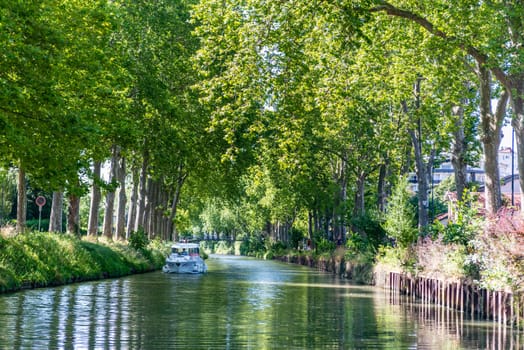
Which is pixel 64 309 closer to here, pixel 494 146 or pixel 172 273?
pixel 494 146

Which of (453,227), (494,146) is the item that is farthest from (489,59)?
(453,227)

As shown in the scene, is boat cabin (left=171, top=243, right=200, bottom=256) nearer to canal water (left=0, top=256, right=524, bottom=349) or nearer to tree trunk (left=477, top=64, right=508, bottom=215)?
canal water (left=0, top=256, right=524, bottom=349)

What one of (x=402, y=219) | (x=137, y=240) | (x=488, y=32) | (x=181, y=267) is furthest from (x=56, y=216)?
(x=488, y=32)

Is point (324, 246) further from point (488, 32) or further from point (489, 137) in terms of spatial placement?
point (488, 32)

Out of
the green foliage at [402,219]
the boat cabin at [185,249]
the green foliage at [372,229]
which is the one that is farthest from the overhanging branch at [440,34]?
the boat cabin at [185,249]

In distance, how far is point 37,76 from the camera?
2967 cm

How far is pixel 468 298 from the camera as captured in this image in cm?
2681

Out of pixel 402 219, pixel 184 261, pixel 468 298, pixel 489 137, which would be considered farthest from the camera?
pixel 184 261

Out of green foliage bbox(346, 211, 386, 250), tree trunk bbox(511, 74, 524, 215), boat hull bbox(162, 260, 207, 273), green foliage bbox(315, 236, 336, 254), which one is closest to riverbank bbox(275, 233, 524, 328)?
A: tree trunk bbox(511, 74, 524, 215)

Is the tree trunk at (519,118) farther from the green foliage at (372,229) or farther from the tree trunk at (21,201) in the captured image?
the tree trunk at (21,201)

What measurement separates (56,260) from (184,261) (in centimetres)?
1956

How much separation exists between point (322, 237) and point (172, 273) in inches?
1026

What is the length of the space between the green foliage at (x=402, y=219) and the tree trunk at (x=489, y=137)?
28.1ft

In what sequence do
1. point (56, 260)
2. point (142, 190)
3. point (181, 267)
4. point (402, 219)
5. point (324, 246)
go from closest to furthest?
point (56, 260)
point (402, 219)
point (181, 267)
point (142, 190)
point (324, 246)
